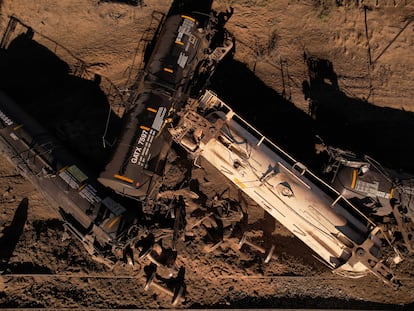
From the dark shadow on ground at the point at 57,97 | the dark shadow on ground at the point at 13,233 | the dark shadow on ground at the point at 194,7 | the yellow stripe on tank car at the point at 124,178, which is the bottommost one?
the dark shadow on ground at the point at 13,233

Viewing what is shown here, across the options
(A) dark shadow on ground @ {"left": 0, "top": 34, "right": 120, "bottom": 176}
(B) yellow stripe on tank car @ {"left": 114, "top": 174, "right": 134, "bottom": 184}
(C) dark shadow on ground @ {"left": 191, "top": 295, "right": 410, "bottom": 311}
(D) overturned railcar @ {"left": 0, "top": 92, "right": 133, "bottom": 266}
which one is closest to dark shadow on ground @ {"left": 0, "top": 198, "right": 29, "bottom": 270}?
(D) overturned railcar @ {"left": 0, "top": 92, "right": 133, "bottom": 266}

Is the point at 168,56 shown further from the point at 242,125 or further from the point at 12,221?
the point at 12,221

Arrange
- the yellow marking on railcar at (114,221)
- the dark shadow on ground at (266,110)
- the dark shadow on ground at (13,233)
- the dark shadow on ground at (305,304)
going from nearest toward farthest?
the yellow marking on railcar at (114,221) → the dark shadow on ground at (305,304) → the dark shadow on ground at (13,233) → the dark shadow on ground at (266,110)

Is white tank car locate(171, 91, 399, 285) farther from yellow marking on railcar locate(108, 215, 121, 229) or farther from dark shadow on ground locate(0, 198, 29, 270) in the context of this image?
dark shadow on ground locate(0, 198, 29, 270)

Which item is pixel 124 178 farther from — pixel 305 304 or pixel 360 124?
pixel 360 124

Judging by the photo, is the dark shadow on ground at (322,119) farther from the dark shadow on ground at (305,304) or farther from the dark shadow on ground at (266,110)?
the dark shadow on ground at (305,304)

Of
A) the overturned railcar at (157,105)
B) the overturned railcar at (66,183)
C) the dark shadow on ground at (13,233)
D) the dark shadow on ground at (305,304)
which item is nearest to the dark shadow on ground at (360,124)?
the overturned railcar at (157,105)

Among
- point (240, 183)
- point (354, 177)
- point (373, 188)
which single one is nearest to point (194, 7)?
point (240, 183)
